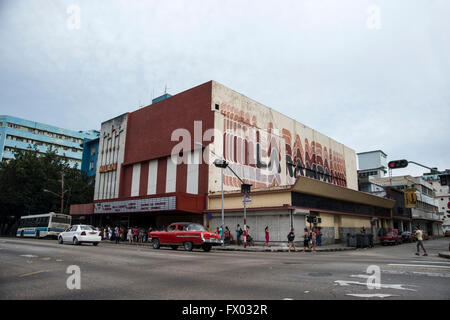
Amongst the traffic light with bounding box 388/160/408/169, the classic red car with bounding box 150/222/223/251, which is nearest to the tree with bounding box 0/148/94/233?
the classic red car with bounding box 150/222/223/251

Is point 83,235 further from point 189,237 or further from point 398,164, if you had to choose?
point 398,164

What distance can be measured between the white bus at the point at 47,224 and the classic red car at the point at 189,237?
67.7 feet

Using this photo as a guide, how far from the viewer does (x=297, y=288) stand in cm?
706

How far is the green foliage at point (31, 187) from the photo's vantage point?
160 feet

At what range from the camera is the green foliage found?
48.8 m

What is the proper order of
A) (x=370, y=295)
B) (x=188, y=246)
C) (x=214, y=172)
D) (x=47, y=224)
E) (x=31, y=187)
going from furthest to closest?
(x=31, y=187)
(x=47, y=224)
(x=214, y=172)
(x=188, y=246)
(x=370, y=295)

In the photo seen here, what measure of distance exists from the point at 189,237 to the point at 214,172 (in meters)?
15.5

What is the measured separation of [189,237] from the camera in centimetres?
2097

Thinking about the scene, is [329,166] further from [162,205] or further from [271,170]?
[162,205]

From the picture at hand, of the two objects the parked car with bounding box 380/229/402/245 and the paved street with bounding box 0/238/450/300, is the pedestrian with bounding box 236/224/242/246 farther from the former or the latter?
the paved street with bounding box 0/238/450/300

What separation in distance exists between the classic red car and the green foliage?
33.6 metres

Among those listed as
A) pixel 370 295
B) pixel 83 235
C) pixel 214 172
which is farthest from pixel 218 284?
pixel 214 172

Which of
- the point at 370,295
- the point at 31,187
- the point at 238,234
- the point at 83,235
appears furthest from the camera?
the point at 31,187

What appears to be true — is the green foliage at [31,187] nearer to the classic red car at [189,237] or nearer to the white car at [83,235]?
the white car at [83,235]
